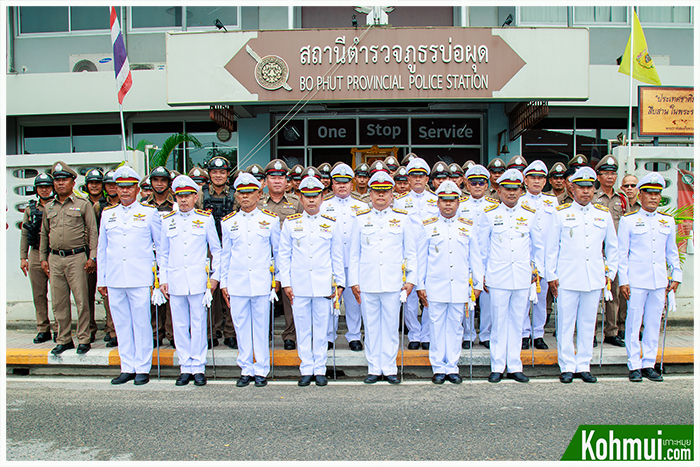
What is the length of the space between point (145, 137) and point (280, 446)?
11120mm

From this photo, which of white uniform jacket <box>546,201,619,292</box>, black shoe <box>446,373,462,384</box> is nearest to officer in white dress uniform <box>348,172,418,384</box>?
black shoe <box>446,373,462,384</box>

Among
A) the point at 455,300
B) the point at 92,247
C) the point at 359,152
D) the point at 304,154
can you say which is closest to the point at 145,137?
the point at 304,154

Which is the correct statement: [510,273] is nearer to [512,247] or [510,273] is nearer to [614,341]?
[512,247]

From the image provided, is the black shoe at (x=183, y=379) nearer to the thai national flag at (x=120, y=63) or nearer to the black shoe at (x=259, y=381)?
the black shoe at (x=259, y=381)

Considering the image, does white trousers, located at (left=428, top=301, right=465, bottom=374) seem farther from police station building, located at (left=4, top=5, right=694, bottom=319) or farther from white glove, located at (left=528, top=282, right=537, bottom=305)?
police station building, located at (left=4, top=5, right=694, bottom=319)

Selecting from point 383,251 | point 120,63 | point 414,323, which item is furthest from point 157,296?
point 120,63

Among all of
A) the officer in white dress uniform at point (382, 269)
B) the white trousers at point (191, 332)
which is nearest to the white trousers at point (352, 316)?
the officer in white dress uniform at point (382, 269)

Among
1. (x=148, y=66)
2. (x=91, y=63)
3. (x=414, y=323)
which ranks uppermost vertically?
(x=91, y=63)

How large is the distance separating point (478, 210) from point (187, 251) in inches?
133

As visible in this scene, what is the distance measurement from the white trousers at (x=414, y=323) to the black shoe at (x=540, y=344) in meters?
1.25

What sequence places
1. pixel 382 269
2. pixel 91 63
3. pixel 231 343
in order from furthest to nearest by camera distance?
1. pixel 91 63
2. pixel 231 343
3. pixel 382 269

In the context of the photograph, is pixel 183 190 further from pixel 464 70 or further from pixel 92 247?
pixel 464 70

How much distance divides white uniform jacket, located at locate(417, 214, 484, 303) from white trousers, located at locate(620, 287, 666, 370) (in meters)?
1.66

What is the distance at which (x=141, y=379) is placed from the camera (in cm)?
537
